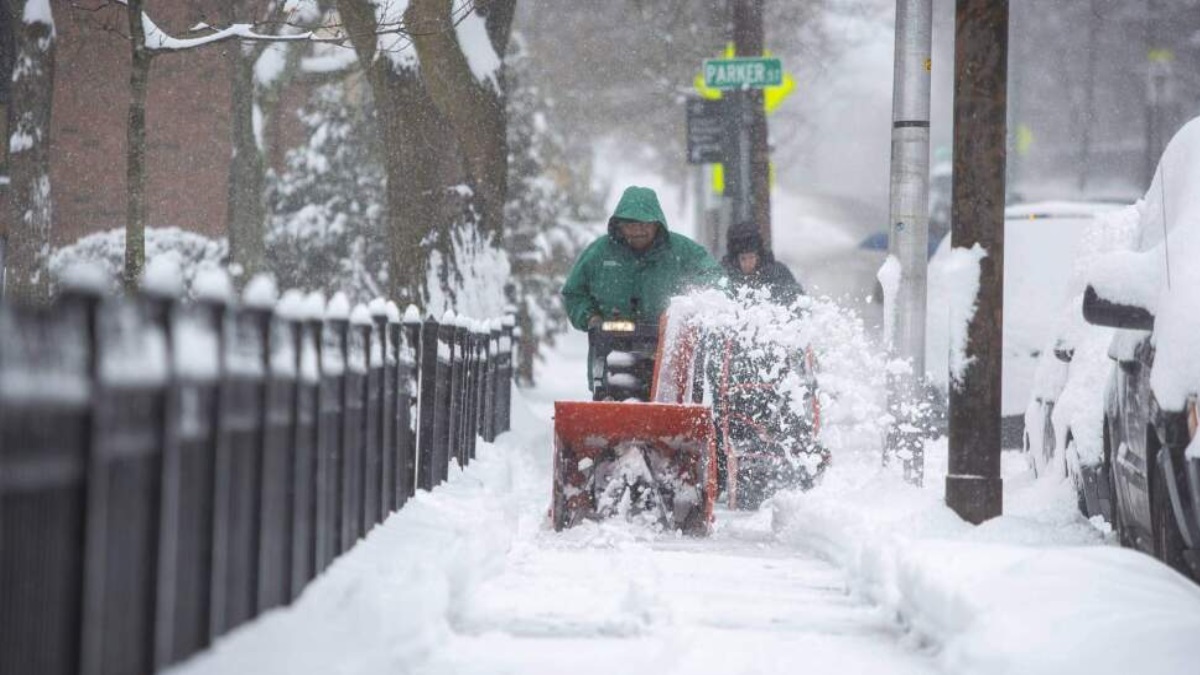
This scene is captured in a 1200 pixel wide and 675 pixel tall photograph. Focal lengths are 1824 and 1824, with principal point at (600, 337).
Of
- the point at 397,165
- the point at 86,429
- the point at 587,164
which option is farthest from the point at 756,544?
the point at 587,164

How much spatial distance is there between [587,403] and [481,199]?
797cm

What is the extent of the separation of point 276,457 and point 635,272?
7.14 m

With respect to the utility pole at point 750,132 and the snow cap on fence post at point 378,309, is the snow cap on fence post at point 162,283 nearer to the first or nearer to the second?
the snow cap on fence post at point 378,309

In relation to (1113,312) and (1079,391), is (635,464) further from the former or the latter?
(1113,312)

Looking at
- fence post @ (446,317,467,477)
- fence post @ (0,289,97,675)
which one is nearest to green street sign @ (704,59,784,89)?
fence post @ (446,317,467,477)

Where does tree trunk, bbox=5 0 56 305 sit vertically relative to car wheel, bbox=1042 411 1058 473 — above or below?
above

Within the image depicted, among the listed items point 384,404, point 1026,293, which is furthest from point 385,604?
point 1026,293

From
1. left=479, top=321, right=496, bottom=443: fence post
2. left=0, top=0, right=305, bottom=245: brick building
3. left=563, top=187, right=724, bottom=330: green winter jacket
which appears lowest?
left=479, top=321, right=496, bottom=443: fence post

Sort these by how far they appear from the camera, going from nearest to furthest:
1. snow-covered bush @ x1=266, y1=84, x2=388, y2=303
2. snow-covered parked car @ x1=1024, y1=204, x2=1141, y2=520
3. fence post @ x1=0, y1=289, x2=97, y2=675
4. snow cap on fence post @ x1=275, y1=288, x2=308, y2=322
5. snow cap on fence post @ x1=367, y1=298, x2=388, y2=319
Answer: fence post @ x1=0, y1=289, x2=97, y2=675
snow cap on fence post @ x1=275, y1=288, x2=308, y2=322
snow cap on fence post @ x1=367, y1=298, x2=388, y2=319
snow-covered parked car @ x1=1024, y1=204, x2=1141, y2=520
snow-covered bush @ x1=266, y1=84, x2=388, y2=303

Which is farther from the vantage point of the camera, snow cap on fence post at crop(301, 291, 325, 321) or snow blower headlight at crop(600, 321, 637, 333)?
snow blower headlight at crop(600, 321, 637, 333)

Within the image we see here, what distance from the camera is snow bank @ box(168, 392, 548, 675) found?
16.3 ft

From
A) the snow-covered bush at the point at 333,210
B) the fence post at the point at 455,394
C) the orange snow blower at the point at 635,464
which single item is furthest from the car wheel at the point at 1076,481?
the snow-covered bush at the point at 333,210

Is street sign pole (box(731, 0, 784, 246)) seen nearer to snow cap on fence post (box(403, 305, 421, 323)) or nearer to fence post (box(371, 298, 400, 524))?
snow cap on fence post (box(403, 305, 421, 323))

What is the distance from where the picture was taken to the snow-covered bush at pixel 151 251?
28911 millimetres
